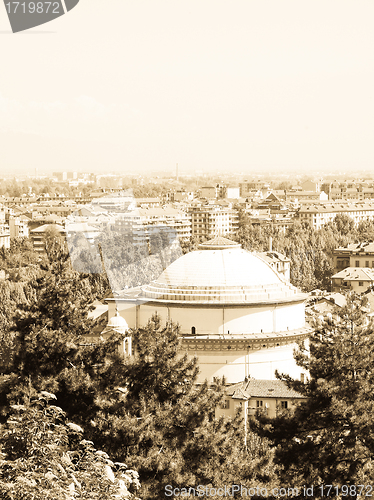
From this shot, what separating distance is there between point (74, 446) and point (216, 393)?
3.02 m

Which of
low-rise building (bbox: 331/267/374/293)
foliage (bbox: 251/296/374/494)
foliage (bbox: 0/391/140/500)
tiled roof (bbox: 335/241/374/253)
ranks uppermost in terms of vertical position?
foliage (bbox: 0/391/140/500)

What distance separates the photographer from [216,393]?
16.5m

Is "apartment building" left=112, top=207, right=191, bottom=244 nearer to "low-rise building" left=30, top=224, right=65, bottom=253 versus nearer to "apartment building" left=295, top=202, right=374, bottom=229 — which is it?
"low-rise building" left=30, top=224, right=65, bottom=253

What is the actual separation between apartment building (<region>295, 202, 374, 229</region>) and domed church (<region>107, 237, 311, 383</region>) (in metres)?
77.3

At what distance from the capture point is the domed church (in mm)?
27297

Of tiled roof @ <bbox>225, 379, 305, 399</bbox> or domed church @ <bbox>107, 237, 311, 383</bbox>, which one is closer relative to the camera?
tiled roof @ <bbox>225, 379, 305, 399</bbox>

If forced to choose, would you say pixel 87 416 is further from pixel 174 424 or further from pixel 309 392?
pixel 309 392

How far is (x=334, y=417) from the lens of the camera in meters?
15.5

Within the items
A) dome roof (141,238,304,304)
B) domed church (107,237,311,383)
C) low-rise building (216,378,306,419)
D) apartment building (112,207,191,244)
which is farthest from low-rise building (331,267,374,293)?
low-rise building (216,378,306,419)

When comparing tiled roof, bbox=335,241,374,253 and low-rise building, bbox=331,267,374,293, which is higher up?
tiled roof, bbox=335,241,374,253

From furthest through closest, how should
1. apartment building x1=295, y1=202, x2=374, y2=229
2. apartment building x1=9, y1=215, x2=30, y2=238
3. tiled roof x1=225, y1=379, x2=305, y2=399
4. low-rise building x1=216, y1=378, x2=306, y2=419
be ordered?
apartment building x1=295, y1=202, x2=374, y2=229 < apartment building x1=9, y1=215, x2=30, y2=238 < tiled roof x1=225, y1=379, x2=305, y2=399 < low-rise building x1=216, y1=378, x2=306, y2=419

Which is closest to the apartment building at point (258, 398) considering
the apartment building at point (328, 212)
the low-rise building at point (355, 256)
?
the low-rise building at point (355, 256)

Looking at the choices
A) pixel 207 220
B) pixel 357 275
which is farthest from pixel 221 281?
pixel 207 220

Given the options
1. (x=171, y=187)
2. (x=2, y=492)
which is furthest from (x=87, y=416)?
(x=171, y=187)
